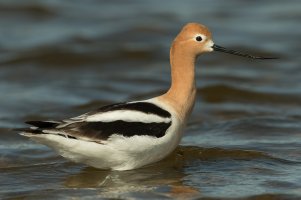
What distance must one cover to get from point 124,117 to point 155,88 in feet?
19.9

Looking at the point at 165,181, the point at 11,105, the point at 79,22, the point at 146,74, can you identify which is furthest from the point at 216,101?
the point at 79,22

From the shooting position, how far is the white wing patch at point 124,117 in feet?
30.9

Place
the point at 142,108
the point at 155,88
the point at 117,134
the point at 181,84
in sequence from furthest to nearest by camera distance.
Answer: the point at 155,88 < the point at 181,84 < the point at 142,108 < the point at 117,134

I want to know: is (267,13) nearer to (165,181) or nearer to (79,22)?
(79,22)

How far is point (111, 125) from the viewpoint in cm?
941

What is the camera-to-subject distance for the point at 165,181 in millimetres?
9852

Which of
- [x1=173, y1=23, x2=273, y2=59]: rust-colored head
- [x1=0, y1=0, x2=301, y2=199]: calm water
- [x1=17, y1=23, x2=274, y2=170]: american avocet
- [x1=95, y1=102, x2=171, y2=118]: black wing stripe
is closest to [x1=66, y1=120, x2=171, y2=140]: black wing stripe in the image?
[x1=17, y1=23, x2=274, y2=170]: american avocet

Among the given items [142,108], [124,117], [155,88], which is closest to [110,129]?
[124,117]

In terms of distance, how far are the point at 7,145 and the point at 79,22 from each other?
354 inches

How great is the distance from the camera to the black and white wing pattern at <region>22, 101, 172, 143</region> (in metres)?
9.30

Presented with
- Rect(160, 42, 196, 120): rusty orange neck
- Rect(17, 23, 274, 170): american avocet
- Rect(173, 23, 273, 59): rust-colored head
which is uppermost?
Rect(173, 23, 273, 59): rust-colored head

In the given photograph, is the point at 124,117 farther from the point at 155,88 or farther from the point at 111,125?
the point at 155,88

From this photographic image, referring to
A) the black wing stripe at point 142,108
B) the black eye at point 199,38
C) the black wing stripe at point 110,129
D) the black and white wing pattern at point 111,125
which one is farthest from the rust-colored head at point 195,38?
the black wing stripe at point 110,129

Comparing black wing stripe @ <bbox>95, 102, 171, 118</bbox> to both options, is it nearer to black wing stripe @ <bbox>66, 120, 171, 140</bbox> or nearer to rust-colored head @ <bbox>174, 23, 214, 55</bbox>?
black wing stripe @ <bbox>66, 120, 171, 140</bbox>
